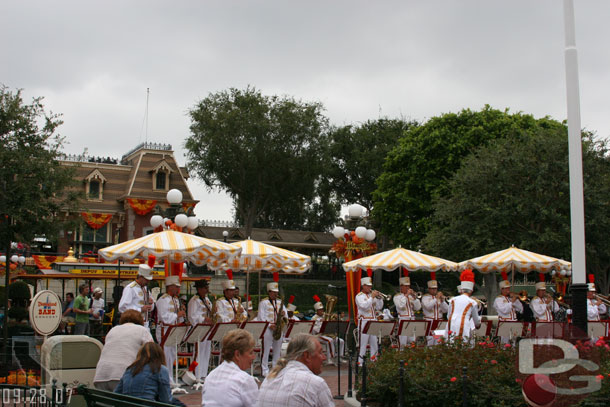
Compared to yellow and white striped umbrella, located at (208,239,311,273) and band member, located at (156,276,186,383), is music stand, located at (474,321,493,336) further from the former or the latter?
band member, located at (156,276,186,383)

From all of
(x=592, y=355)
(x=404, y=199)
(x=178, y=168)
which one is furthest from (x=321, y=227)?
(x=592, y=355)

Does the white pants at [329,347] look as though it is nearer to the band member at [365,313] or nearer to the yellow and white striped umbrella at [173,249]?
the band member at [365,313]

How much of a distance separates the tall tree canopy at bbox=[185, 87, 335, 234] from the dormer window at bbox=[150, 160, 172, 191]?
Result: 10.8 feet

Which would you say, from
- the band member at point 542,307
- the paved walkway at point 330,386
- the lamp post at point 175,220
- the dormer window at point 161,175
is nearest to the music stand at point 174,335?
the paved walkway at point 330,386

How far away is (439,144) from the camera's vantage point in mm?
42125

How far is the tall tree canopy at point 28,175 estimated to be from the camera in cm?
1972

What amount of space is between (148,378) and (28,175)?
15355 mm

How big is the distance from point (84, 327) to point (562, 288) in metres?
17.1

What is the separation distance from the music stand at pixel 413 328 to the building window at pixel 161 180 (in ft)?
124

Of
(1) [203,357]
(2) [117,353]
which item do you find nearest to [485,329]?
(1) [203,357]

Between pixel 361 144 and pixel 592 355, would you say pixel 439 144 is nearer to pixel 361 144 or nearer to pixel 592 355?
pixel 361 144

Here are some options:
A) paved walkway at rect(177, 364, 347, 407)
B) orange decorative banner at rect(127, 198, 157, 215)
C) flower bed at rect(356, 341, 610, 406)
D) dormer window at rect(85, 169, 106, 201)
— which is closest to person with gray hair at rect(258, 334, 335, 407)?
flower bed at rect(356, 341, 610, 406)

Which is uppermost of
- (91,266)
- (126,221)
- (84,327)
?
(126,221)

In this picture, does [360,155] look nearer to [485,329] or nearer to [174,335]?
[485,329]
